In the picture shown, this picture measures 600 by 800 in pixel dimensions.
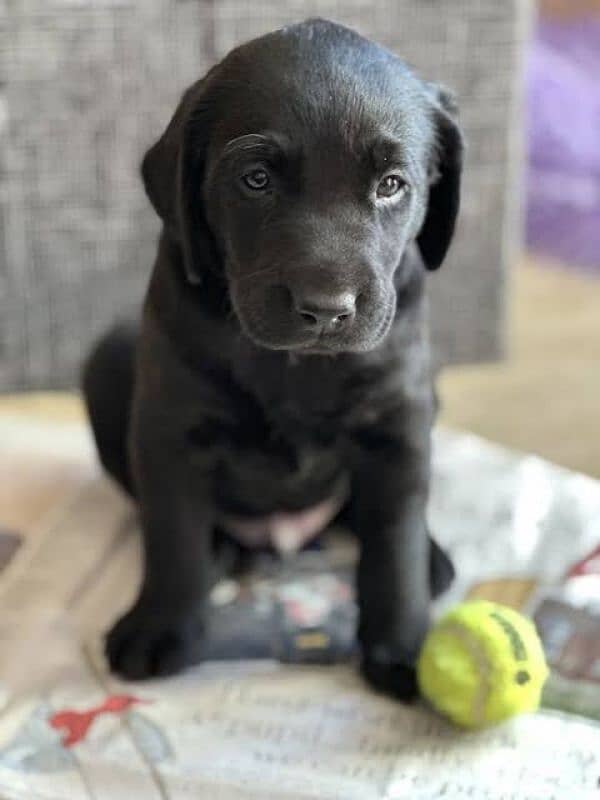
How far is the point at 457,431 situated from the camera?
2.15 metres

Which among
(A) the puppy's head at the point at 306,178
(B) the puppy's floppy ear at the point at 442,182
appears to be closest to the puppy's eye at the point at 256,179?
(A) the puppy's head at the point at 306,178

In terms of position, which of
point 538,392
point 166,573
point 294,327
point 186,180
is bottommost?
point 538,392

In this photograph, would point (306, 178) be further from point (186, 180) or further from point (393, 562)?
point (393, 562)

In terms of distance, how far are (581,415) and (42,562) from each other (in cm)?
109

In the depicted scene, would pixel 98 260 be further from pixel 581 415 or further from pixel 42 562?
pixel 581 415

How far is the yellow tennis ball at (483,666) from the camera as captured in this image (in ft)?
4.43

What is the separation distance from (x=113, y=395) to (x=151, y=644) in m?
0.41

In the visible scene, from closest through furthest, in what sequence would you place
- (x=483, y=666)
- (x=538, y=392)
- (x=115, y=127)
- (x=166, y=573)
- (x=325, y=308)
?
1. (x=325, y=308)
2. (x=483, y=666)
3. (x=166, y=573)
4. (x=115, y=127)
5. (x=538, y=392)

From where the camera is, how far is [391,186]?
1.32 m

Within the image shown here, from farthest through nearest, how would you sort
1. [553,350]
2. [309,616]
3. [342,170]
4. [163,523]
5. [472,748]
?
[553,350], [309,616], [163,523], [472,748], [342,170]

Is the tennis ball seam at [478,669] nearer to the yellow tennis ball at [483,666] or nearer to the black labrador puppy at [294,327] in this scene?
the yellow tennis ball at [483,666]

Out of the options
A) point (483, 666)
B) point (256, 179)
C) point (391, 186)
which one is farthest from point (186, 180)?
point (483, 666)

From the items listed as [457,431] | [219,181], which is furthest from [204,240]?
[457,431]

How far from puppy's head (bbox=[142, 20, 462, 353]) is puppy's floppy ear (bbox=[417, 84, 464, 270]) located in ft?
0.09
